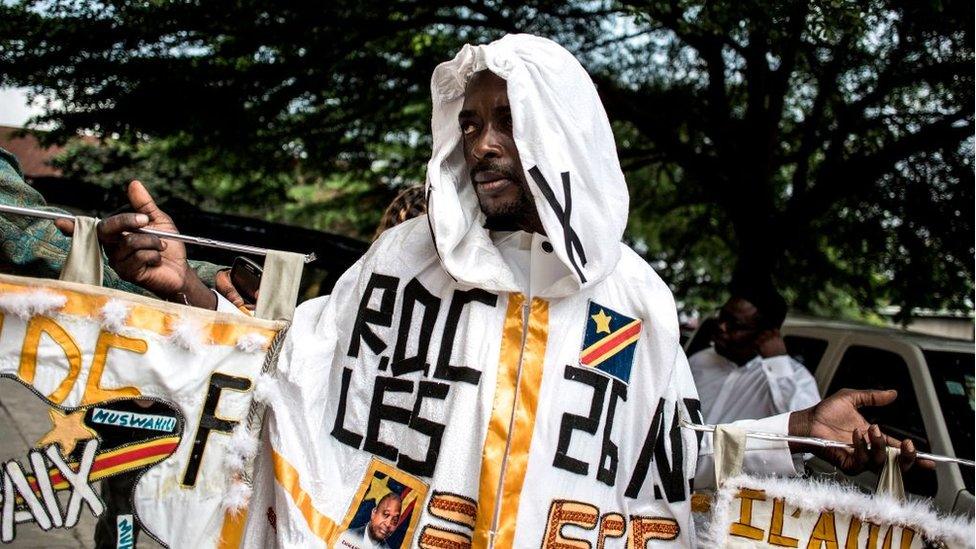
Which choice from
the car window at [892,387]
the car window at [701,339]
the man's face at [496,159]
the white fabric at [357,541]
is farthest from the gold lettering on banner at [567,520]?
the car window at [701,339]

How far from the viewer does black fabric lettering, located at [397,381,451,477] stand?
216cm

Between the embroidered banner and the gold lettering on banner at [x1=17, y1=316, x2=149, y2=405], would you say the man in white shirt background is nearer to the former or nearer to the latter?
the embroidered banner

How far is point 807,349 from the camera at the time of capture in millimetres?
5996

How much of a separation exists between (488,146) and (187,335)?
909 millimetres

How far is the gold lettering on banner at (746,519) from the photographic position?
2260 millimetres

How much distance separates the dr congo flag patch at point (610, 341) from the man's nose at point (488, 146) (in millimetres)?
460

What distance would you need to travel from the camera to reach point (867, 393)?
7.32 ft

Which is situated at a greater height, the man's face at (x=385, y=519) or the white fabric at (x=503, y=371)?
the white fabric at (x=503, y=371)

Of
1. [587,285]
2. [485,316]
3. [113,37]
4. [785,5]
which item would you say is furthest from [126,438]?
[113,37]

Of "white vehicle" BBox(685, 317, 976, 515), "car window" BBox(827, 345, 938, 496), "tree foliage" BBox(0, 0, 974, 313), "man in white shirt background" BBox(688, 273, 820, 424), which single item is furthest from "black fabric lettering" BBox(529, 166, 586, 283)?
"man in white shirt background" BBox(688, 273, 820, 424)

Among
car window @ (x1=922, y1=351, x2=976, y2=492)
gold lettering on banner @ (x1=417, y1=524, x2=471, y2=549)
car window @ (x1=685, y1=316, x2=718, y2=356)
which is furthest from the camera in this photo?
car window @ (x1=685, y1=316, x2=718, y2=356)

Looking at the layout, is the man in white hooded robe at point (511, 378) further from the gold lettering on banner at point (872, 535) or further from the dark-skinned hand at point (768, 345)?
the dark-skinned hand at point (768, 345)

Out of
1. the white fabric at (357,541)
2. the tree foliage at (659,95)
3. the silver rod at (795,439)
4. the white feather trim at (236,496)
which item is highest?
the tree foliage at (659,95)

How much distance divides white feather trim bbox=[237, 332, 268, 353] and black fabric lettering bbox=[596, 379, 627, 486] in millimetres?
907
